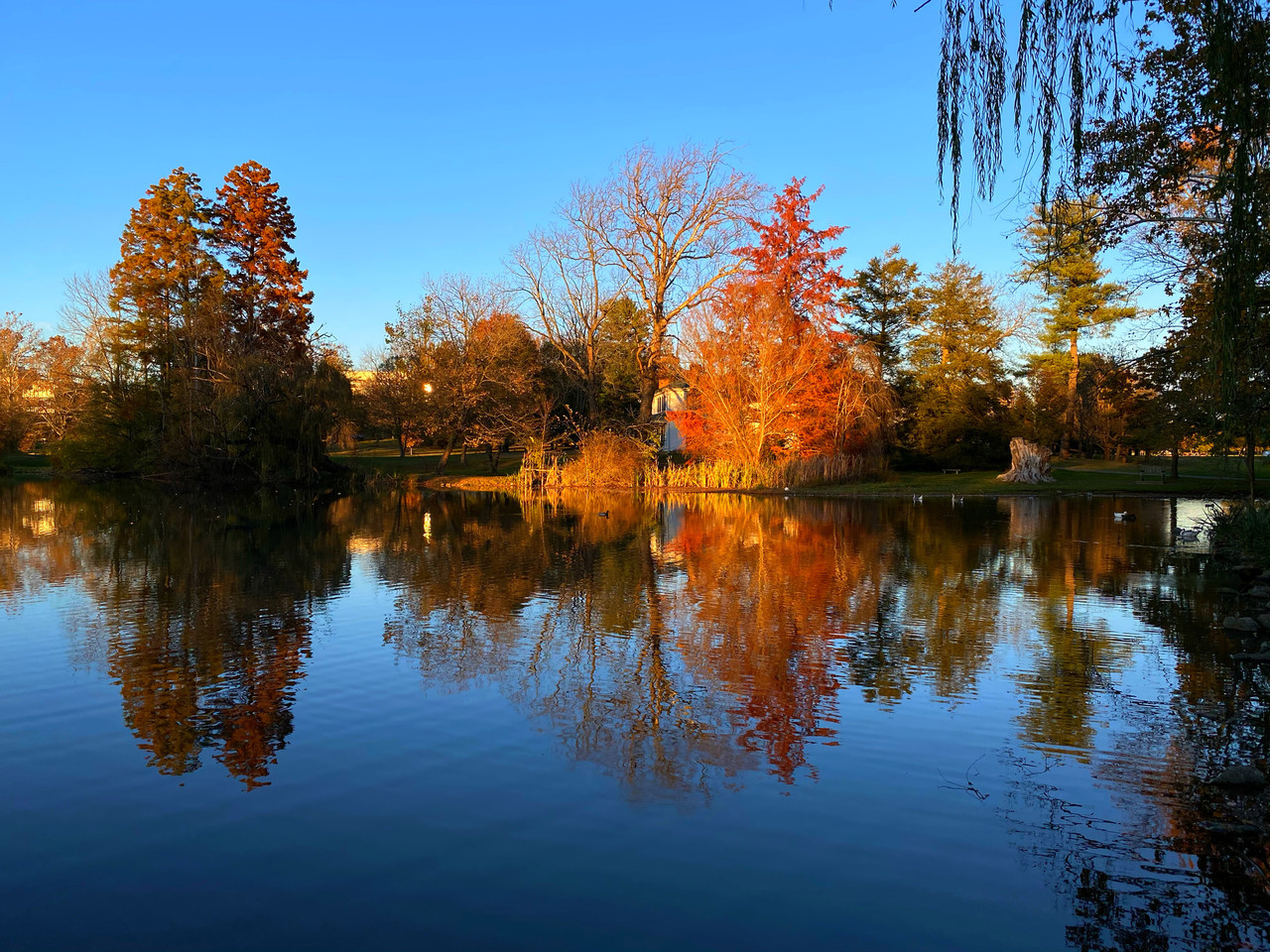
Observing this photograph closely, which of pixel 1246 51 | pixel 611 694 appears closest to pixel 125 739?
pixel 611 694

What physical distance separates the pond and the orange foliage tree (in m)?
20.6

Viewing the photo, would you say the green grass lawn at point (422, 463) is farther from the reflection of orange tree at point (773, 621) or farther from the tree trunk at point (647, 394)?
the reflection of orange tree at point (773, 621)

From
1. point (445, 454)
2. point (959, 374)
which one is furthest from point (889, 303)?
point (445, 454)

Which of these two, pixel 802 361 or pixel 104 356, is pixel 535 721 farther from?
pixel 104 356

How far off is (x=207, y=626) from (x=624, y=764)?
239 inches

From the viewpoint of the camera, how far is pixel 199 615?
412 inches

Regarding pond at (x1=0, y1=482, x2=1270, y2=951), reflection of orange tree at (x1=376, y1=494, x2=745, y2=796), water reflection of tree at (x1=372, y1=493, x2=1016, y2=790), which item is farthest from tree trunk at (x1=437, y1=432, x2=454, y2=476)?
pond at (x1=0, y1=482, x2=1270, y2=951)

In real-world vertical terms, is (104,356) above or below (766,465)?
above

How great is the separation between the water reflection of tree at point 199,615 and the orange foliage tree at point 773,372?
53.5 ft

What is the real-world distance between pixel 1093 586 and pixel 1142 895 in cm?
951

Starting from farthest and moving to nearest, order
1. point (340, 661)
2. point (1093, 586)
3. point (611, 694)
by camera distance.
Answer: point (1093, 586) < point (340, 661) < point (611, 694)

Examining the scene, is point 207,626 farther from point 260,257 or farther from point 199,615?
point 260,257

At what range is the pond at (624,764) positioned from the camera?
409cm

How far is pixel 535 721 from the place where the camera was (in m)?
6.66
